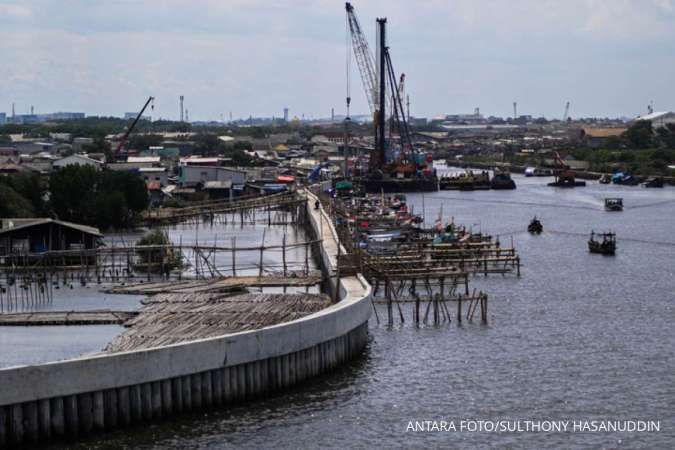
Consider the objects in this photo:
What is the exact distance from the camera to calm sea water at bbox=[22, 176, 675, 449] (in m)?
21.7

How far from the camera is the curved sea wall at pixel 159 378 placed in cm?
2020

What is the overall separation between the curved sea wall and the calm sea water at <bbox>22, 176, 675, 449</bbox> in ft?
1.12

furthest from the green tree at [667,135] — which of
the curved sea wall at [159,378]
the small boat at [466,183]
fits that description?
the curved sea wall at [159,378]

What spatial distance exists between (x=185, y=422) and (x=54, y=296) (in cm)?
1748

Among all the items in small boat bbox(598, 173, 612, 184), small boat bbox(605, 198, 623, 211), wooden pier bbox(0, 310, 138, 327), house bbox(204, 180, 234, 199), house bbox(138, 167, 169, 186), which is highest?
house bbox(138, 167, 169, 186)

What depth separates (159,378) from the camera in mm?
21781

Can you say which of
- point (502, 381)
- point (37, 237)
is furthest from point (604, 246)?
point (502, 381)

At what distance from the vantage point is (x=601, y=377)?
2639cm

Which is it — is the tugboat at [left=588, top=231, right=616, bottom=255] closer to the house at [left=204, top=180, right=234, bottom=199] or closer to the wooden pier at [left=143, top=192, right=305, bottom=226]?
the wooden pier at [left=143, top=192, right=305, bottom=226]

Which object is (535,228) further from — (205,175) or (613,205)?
(205,175)

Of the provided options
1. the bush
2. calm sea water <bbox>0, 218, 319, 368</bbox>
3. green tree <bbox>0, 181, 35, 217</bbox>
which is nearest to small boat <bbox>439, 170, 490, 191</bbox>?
calm sea water <bbox>0, 218, 319, 368</bbox>

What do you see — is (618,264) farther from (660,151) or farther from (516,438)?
(660,151)

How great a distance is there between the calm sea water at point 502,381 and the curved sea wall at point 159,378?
34 centimetres

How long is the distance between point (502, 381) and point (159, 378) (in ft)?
26.3
